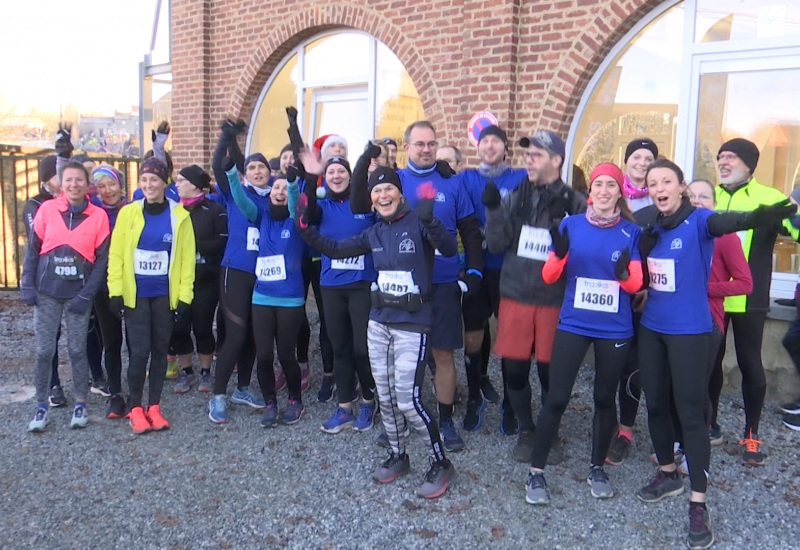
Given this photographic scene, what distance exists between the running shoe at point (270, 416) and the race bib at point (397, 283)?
157 centimetres

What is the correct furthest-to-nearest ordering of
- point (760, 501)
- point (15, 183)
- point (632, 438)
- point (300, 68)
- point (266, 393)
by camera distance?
point (15, 183) → point (300, 68) → point (266, 393) → point (632, 438) → point (760, 501)

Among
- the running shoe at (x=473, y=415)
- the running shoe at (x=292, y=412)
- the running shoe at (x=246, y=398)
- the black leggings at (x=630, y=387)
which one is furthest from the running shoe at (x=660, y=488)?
the running shoe at (x=246, y=398)

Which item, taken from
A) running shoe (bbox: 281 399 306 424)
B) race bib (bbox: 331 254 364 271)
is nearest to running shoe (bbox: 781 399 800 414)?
race bib (bbox: 331 254 364 271)

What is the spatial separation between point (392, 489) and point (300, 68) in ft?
21.3

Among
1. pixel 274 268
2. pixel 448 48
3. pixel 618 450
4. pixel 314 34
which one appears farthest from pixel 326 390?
pixel 314 34

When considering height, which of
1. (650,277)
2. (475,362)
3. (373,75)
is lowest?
(475,362)

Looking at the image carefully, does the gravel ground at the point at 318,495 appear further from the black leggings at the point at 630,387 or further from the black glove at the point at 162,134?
the black glove at the point at 162,134

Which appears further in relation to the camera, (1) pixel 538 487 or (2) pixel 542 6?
(2) pixel 542 6

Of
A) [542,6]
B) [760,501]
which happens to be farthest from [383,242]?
[542,6]

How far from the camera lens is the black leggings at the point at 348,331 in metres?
4.44

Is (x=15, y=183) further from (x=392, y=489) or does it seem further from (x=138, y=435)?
(x=392, y=489)

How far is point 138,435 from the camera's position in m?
4.59

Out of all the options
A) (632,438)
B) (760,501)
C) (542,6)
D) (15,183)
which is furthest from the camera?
(15,183)

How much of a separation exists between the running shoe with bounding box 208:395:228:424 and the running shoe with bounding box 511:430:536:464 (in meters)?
2.06
